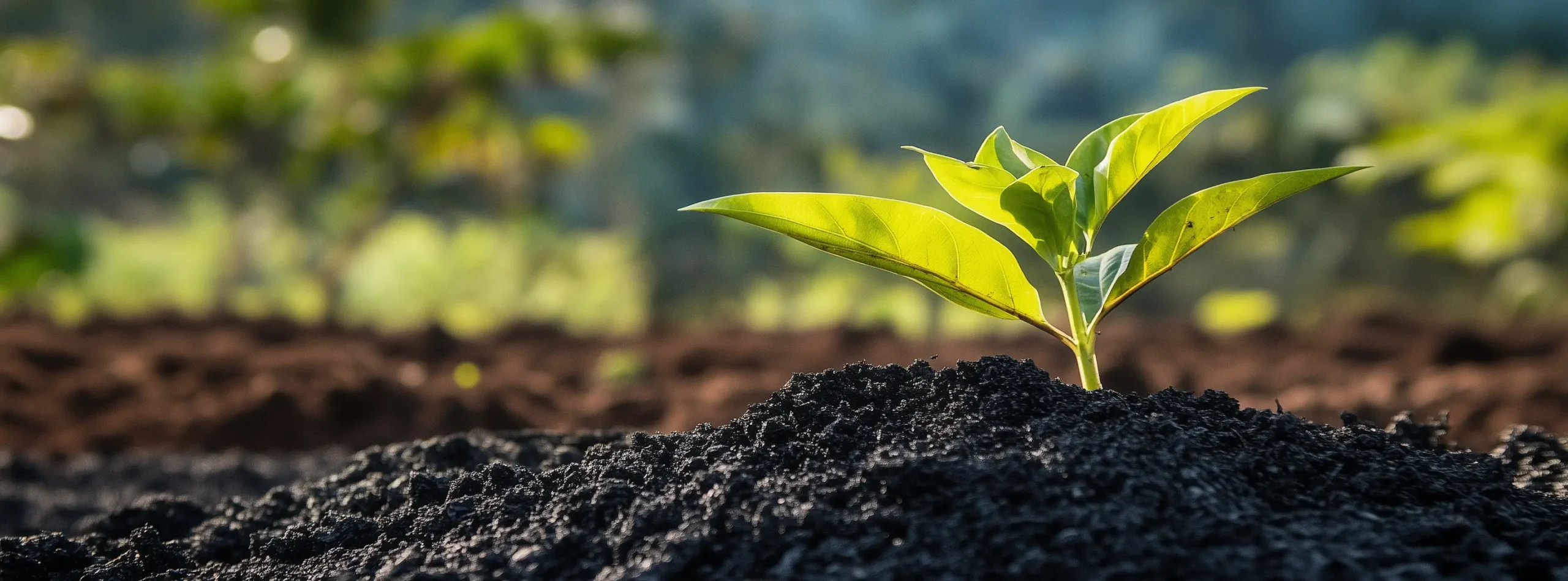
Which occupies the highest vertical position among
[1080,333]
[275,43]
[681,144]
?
[681,144]

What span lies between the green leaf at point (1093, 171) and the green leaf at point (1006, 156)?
0.04 metres

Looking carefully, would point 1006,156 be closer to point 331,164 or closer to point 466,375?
point 466,375

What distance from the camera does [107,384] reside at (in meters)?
3.34

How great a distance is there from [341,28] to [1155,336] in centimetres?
561

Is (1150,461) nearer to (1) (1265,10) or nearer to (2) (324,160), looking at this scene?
(2) (324,160)

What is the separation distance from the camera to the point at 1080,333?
40.5 inches

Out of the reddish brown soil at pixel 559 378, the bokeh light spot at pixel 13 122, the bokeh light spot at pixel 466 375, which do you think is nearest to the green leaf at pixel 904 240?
the reddish brown soil at pixel 559 378

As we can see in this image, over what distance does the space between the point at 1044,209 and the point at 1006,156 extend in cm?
12

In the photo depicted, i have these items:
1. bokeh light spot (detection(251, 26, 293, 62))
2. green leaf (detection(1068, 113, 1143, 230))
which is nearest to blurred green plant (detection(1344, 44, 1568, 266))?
green leaf (detection(1068, 113, 1143, 230))

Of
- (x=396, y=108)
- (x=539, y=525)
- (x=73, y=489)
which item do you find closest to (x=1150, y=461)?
(x=539, y=525)

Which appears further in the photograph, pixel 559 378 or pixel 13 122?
pixel 13 122

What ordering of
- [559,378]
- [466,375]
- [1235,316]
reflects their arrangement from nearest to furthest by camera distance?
[466,375], [559,378], [1235,316]

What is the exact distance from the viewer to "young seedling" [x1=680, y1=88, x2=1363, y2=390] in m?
0.96

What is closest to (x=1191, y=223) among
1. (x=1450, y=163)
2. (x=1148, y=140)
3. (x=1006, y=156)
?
(x=1148, y=140)
